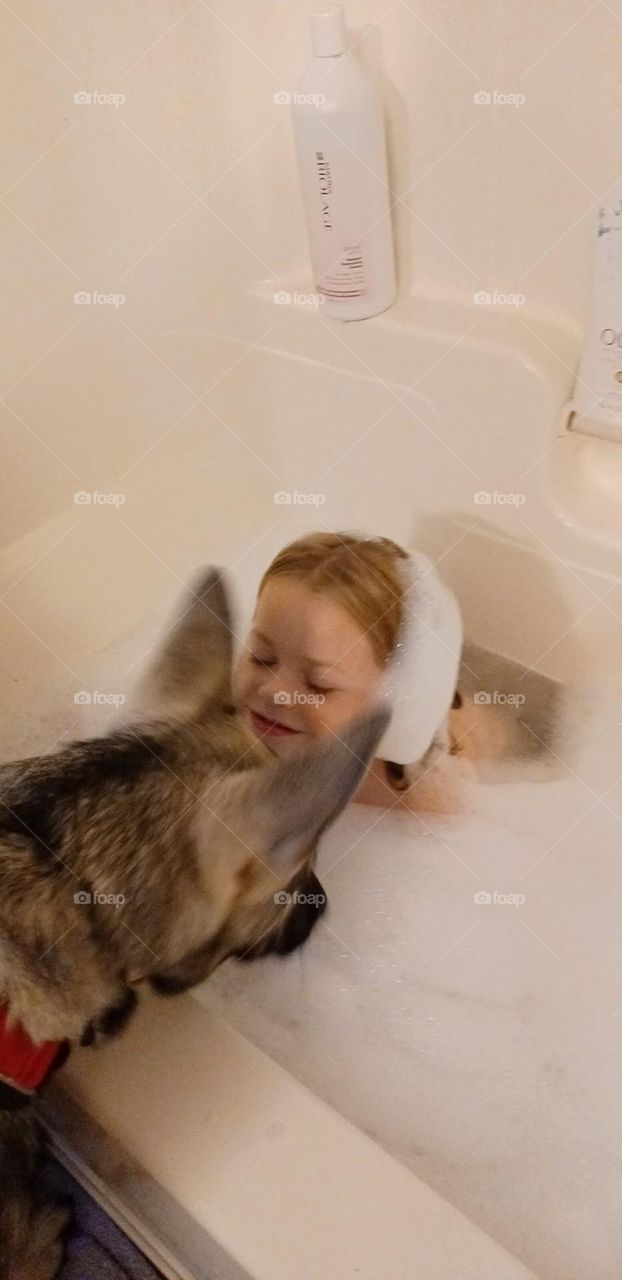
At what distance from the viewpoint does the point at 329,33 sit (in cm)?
78

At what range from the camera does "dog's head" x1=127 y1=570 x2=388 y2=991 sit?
0.66 m

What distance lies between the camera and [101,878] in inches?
22.3

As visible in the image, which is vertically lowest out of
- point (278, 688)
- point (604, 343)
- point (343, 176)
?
point (278, 688)

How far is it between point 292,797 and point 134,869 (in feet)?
0.54
